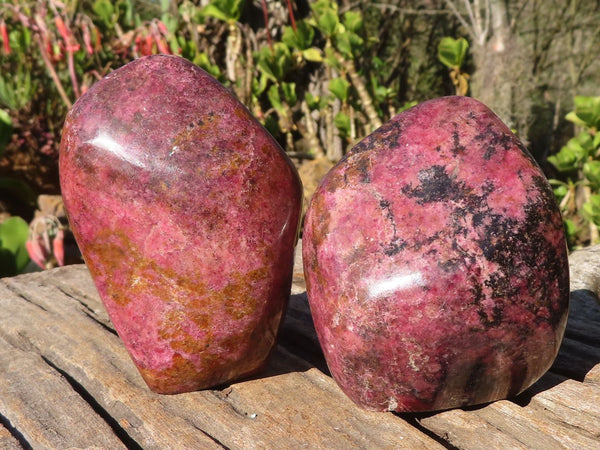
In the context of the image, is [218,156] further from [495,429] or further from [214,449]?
[495,429]

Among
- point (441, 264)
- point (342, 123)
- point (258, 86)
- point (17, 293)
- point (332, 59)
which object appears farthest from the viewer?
point (258, 86)

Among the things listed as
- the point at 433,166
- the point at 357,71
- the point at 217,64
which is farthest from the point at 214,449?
the point at 217,64

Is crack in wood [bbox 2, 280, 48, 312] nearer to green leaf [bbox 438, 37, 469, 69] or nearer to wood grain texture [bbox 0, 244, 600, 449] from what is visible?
wood grain texture [bbox 0, 244, 600, 449]

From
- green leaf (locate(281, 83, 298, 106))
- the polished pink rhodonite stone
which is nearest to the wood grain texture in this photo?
the polished pink rhodonite stone

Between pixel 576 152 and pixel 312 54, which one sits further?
pixel 312 54

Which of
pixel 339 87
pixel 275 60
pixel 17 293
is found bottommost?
pixel 17 293

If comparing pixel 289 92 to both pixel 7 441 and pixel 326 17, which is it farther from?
pixel 7 441

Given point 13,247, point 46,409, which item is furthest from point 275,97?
point 46,409
